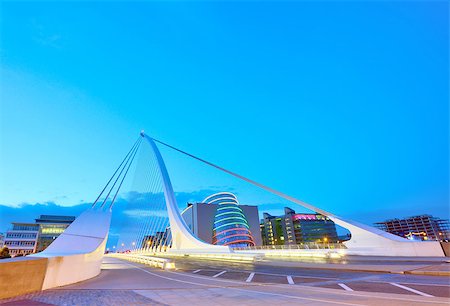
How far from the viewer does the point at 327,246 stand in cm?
2477

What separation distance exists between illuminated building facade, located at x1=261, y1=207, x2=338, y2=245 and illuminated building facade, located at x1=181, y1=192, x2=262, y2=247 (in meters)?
54.0

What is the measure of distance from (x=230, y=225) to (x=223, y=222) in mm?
3313

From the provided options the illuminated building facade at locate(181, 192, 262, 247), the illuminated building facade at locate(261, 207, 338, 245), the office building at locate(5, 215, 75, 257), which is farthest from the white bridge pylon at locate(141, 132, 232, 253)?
the illuminated building facade at locate(261, 207, 338, 245)

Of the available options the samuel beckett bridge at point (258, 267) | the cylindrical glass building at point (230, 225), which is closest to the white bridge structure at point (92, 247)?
the samuel beckett bridge at point (258, 267)

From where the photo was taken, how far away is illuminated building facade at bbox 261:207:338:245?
493 feet

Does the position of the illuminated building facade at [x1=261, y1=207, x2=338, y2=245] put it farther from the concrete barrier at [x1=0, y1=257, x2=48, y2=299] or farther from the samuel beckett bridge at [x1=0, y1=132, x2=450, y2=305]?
the concrete barrier at [x1=0, y1=257, x2=48, y2=299]

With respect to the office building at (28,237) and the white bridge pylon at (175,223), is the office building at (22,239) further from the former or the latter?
the white bridge pylon at (175,223)

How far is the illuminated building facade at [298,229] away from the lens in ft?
493

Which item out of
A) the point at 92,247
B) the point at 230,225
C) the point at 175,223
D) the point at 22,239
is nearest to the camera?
the point at 92,247

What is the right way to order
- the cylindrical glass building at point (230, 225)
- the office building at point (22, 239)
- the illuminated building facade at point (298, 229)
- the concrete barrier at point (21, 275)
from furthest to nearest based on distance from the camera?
1. the illuminated building facade at point (298, 229)
2. the cylindrical glass building at point (230, 225)
3. the office building at point (22, 239)
4. the concrete barrier at point (21, 275)

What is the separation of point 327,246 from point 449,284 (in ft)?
54.5

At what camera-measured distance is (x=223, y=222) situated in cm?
9350

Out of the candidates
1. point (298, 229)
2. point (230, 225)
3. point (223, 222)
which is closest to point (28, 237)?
point (223, 222)

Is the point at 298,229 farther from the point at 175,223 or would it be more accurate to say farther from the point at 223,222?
the point at 175,223
